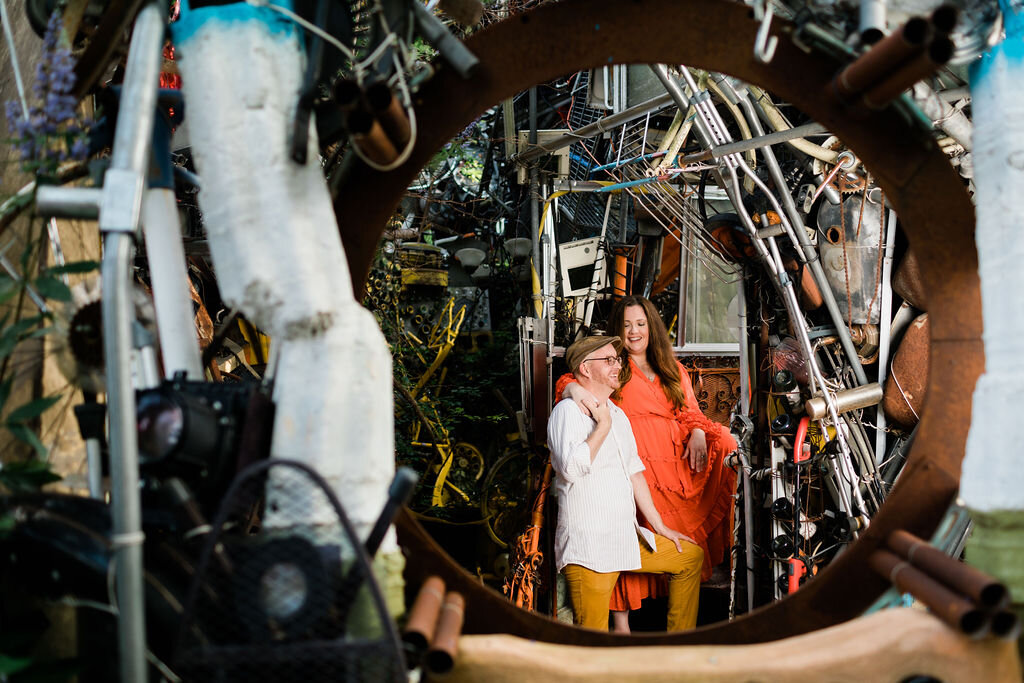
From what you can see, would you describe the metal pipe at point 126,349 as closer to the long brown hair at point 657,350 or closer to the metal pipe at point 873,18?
the metal pipe at point 873,18

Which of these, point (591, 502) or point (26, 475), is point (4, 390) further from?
point (591, 502)

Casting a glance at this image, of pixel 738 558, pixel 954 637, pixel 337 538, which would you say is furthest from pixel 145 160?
pixel 738 558

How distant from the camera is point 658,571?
15.0 feet

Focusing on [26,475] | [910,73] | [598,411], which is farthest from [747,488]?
[26,475]

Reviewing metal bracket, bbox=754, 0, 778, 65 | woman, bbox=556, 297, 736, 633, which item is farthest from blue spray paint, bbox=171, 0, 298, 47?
woman, bbox=556, 297, 736, 633

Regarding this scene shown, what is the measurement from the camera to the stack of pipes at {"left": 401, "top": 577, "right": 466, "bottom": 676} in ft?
7.10

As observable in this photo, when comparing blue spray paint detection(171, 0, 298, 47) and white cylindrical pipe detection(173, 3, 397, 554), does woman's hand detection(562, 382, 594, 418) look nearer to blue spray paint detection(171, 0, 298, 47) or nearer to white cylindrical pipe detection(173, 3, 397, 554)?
A: white cylindrical pipe detection(173, 3, 397, 554)

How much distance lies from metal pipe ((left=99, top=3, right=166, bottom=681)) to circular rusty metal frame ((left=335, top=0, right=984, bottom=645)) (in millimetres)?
835

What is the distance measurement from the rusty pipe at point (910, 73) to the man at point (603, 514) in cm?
256

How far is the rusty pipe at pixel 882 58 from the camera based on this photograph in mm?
2164

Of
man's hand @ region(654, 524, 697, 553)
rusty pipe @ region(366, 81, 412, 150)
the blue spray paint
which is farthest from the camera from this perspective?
man's hand @ region(654, 524, 697, 553)

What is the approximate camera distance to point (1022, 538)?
2.42 m

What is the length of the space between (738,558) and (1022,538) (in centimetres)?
266

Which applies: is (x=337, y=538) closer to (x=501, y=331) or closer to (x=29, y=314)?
(x=29, y=314)
